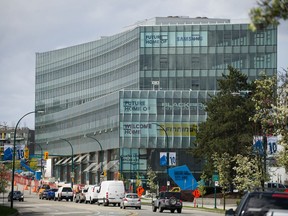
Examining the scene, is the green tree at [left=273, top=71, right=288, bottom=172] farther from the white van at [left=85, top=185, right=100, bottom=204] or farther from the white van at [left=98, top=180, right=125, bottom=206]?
the white van at [left=85, top=185, right=100, bottom=204]

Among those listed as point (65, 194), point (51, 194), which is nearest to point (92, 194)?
point (65, 194)

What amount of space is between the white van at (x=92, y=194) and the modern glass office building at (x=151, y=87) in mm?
31215

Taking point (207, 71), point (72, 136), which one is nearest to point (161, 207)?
point (207, 71)

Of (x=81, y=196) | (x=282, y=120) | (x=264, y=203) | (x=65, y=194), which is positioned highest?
(x=282, y=120)

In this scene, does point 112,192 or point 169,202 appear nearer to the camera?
point 169,202

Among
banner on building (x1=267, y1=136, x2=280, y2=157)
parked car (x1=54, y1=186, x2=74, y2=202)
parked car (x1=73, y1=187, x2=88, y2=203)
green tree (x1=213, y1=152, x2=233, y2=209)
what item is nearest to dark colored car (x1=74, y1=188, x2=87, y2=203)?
parked car (x1=73, y1=187, x2=88, y2=203)

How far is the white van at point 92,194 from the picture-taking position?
81.0m

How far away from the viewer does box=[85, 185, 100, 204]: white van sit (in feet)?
266

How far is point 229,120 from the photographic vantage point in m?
85.2

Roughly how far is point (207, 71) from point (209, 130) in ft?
135

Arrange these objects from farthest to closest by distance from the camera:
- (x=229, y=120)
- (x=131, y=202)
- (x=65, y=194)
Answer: (x=65, y=194)
(x=229, y=120)
(x=131, y=202)

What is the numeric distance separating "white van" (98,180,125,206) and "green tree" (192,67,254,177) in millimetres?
13574

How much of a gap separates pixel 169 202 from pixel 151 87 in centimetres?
7062

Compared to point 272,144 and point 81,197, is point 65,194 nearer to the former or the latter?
point 81,197
